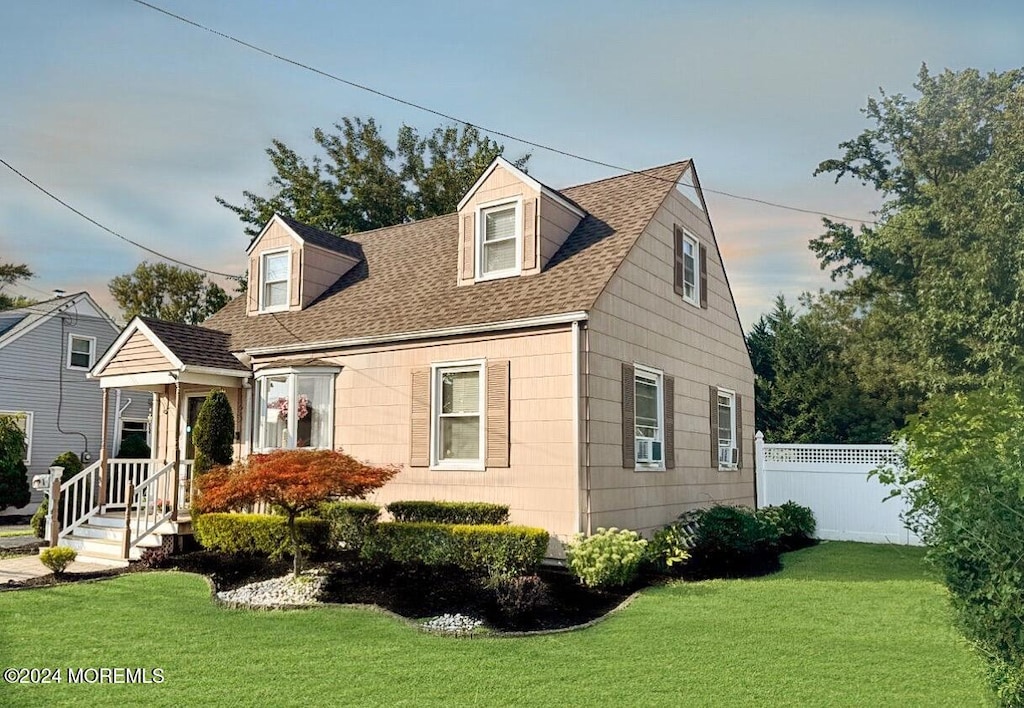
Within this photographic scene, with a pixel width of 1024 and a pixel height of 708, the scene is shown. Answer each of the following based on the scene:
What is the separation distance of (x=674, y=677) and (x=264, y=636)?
13.8 ft

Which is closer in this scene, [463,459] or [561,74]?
[561,74]

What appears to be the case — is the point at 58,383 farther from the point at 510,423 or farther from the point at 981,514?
the point at 981,514

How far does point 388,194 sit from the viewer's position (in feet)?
101

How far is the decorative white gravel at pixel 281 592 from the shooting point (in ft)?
32.0

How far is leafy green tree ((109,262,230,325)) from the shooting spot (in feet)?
119

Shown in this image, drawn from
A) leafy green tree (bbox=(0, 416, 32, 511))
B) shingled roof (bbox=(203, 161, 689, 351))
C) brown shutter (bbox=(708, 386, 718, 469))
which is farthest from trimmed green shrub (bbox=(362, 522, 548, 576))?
leafy green tree (bbox=(0, 416, 32, 511))

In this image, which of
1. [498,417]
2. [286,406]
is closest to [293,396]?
[286,406]

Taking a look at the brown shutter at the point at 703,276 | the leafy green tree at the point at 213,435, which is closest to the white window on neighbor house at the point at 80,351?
the leafy green tree at the point at 213,435

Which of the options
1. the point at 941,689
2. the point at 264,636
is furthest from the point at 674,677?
the point at 264,636

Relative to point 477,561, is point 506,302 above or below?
above

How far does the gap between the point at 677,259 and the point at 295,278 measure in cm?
786

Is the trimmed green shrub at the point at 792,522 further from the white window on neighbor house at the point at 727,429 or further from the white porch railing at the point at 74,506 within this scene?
the white porch railing at the point at 74,506

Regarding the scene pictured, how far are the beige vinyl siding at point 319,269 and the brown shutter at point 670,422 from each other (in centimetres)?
743

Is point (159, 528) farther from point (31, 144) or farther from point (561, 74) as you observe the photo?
point (561, 74)
